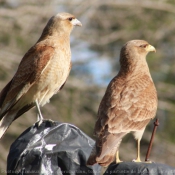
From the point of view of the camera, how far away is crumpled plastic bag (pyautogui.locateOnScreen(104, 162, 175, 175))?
445 cm

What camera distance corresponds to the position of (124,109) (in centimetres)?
593

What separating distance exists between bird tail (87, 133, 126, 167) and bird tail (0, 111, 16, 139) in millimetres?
1687


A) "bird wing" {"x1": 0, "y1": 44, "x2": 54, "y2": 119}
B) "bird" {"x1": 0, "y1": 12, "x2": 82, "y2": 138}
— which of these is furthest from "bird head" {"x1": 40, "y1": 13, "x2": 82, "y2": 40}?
"bird wing" {"x1": 0, "y1": 44, "x2": 54, "y2": 119}

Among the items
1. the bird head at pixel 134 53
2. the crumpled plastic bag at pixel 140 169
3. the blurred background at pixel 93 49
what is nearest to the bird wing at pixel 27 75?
the bird head at pixel 134 53

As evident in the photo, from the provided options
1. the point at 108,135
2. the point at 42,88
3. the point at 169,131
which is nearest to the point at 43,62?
the point at 42,88

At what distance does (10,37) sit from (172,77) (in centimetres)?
435

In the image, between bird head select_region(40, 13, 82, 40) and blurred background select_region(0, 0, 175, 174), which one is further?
blurred background select_region(0, 0, 175, 174)

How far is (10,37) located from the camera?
14.8m

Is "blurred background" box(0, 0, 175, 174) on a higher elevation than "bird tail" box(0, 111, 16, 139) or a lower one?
higher

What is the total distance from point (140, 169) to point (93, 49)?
11082 mm

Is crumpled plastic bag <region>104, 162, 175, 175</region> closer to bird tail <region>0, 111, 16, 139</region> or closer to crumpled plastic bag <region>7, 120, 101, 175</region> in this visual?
crumpled plastic bag <region>7, 120, 101, 175</region>

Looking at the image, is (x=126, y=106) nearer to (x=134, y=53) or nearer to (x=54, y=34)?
(x=134, y=53)

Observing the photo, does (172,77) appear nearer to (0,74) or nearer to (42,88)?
(0,74)

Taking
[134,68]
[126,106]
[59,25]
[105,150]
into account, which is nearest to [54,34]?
[59,25]
